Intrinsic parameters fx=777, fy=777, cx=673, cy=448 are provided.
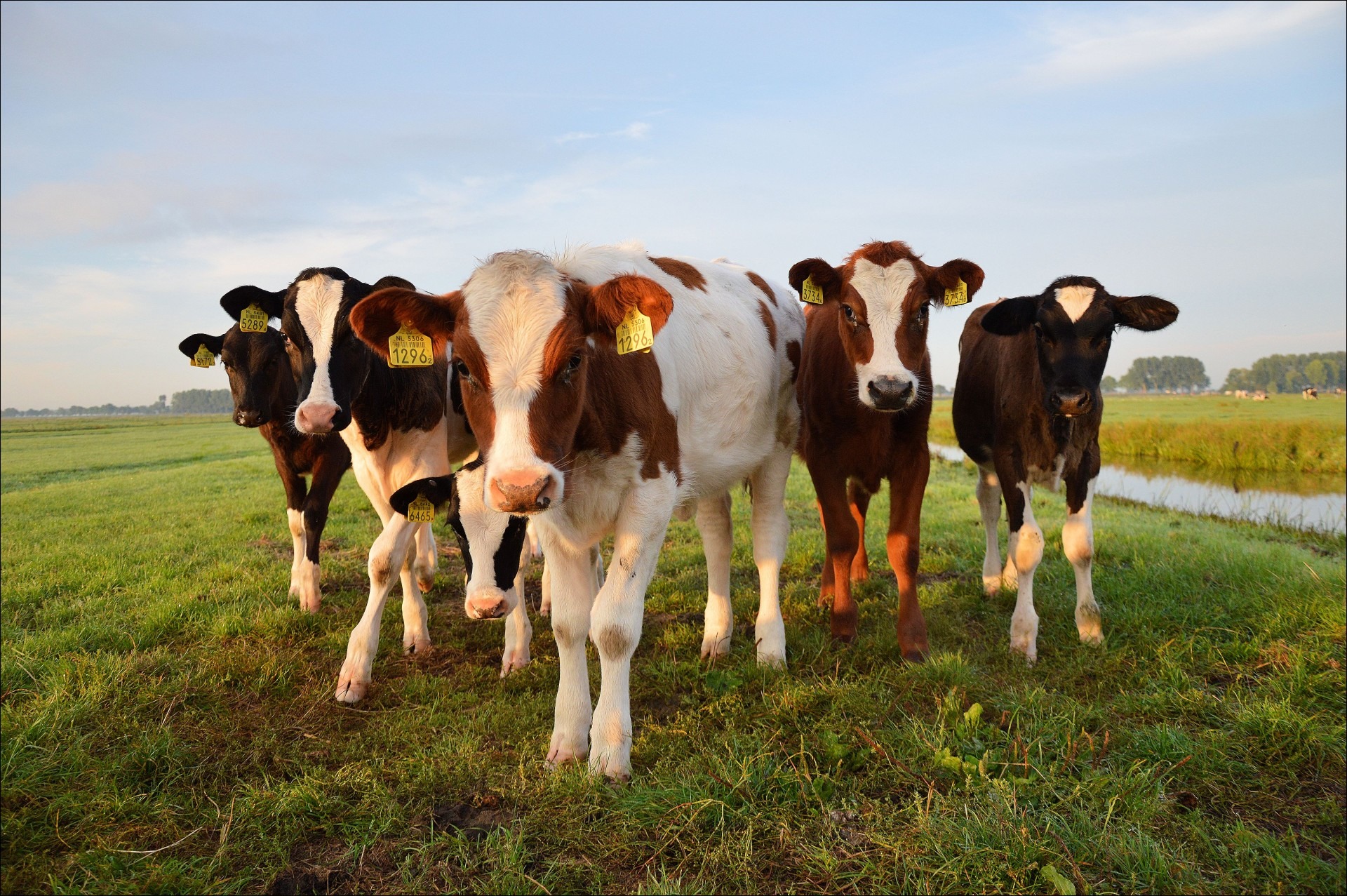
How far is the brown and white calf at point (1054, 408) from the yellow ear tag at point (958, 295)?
1.68 ft

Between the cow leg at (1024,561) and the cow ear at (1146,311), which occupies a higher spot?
the cow ear at (1146,311)

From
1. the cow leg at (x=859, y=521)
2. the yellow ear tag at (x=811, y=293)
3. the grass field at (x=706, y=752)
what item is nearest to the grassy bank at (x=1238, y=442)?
the cow leg at (x=859, y=521)

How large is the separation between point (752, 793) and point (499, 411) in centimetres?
202

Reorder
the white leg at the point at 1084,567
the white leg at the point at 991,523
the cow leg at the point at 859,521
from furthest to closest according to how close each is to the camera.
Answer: the white leg at the point at 991,523 → the cow leg at the point at 859,521 → the white leg at the point at 1084,567

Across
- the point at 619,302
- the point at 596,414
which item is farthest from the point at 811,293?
the point at 596,414

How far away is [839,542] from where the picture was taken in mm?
5438

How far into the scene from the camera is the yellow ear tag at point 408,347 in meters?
3.99

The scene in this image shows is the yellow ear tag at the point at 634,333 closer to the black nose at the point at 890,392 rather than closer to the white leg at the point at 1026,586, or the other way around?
the black nose at the point at 890,392

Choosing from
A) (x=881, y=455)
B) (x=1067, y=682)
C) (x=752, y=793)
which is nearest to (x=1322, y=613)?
(x=1067, y=682)

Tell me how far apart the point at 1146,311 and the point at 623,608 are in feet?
14.1

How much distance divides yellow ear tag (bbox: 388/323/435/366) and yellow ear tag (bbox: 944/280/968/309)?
11.4 ft

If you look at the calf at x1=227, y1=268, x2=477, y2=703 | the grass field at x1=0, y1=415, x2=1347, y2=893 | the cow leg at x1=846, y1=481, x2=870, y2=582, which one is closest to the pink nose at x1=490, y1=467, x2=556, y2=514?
the grass field at x1=0, y1=415, x2=1347, y2=893

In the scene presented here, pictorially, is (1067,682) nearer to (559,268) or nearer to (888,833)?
(888,833)

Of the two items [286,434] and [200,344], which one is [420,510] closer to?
[286,434]
